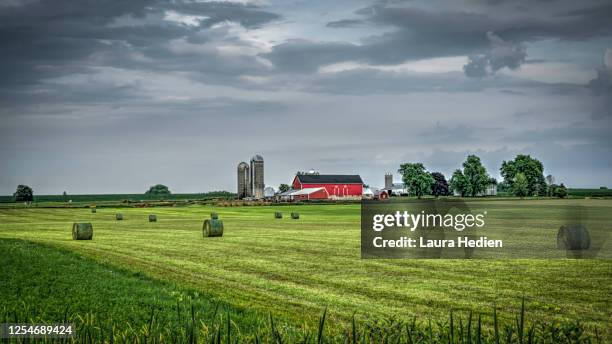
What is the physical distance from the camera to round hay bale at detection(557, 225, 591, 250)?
2455 centimetres

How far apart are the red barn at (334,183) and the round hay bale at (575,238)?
111 metres

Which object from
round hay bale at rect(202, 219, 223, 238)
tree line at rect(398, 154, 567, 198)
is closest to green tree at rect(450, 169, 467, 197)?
tree line at rect(398, 154, 567, 198)

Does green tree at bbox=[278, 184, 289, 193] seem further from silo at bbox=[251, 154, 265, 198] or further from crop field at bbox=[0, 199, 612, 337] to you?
crop field at bbox=[0, 199, 612, 337]

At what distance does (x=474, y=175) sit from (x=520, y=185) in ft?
33.4

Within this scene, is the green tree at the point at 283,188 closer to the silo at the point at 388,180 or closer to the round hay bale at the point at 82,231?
the silo at the point at 388,180

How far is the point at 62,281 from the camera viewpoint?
1592 cm

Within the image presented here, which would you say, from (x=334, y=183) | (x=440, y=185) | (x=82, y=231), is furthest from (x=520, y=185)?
(x=82, y=231)

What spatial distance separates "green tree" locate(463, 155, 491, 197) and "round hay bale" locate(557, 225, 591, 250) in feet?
401

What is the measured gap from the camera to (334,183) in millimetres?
138500

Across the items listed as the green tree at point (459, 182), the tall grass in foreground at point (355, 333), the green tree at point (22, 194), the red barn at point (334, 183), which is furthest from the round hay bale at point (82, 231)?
the green tree at point (22, 194)

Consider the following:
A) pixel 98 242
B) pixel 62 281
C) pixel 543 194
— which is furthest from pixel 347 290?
pixel 543 194

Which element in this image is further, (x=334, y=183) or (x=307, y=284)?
(x=334, y=183)

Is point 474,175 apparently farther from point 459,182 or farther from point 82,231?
point 82,231

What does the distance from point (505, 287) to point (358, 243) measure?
14.0 meters
